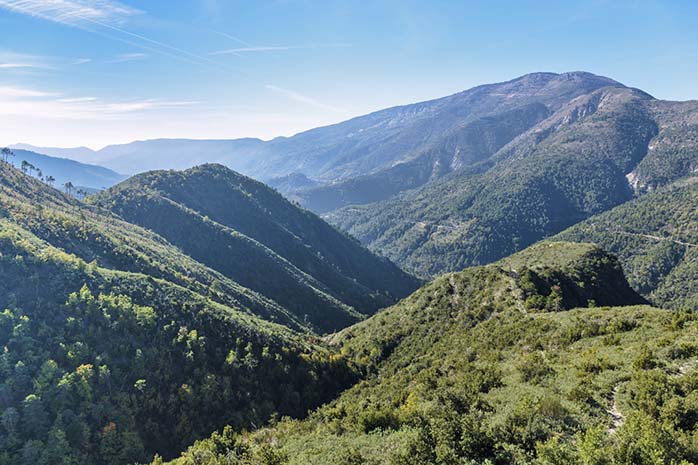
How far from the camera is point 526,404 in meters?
23.2

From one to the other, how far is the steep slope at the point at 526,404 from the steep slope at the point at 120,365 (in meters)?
18.6

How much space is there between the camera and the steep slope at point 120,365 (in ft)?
Result: 155

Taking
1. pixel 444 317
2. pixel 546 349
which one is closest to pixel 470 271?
pixel 444 317

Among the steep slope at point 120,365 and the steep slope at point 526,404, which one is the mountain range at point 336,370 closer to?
the steep slope at point 526,404

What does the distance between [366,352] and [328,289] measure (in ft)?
351

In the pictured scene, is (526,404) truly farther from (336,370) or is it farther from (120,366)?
(120,366)

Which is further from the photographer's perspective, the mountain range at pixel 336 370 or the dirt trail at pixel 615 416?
the mountain range at pixel 336 370

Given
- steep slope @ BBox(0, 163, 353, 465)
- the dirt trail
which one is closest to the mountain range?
the dirt trail

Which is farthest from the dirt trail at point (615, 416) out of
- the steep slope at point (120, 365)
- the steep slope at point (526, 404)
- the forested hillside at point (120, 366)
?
the steep slope at point (120, 365)

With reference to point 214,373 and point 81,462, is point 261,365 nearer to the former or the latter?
point 214,373

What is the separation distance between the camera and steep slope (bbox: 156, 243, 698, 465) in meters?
18.9

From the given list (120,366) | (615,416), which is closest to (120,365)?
(120,366)

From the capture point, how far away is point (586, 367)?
28.4 metres

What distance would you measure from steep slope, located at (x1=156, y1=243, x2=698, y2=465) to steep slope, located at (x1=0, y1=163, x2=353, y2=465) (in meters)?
18.6
